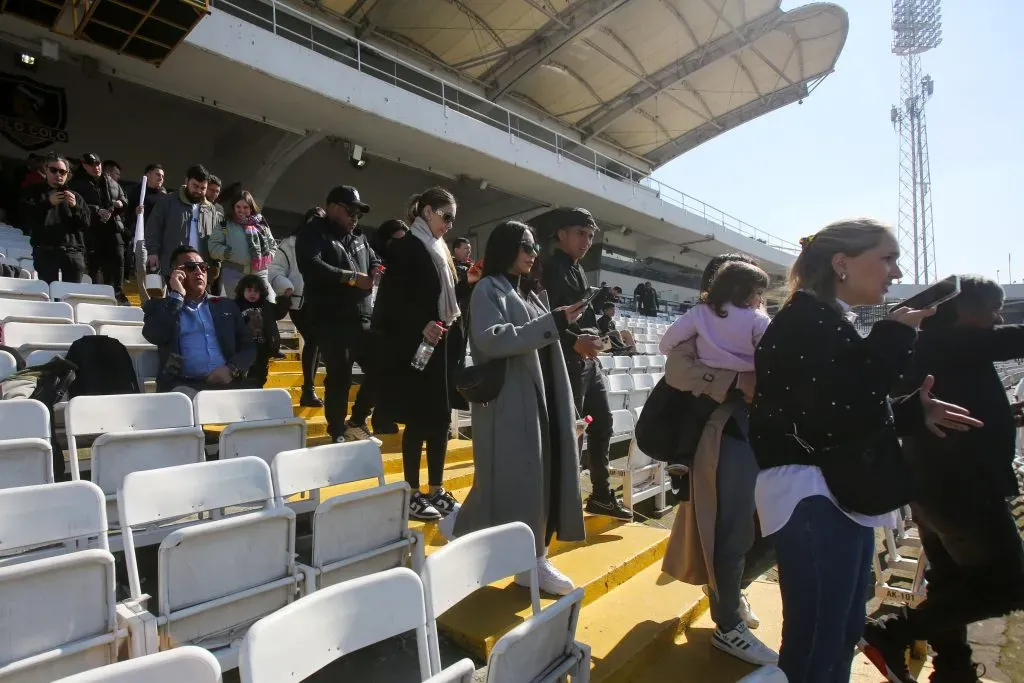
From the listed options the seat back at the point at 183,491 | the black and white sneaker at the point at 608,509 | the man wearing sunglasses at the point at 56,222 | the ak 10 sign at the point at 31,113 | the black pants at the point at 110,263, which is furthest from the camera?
the ak 10 sign at the point at 31,113

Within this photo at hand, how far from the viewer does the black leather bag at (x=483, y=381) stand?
82.9 inches

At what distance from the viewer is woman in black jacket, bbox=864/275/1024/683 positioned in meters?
1.99

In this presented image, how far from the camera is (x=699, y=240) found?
20.2 metres

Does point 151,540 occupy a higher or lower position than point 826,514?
lower

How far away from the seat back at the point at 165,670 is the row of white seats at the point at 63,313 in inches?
148

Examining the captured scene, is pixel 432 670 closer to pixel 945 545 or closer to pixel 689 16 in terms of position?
pixel 945 545

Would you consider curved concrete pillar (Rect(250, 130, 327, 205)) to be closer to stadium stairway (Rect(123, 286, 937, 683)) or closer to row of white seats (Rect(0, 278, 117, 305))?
row of white seats (Rect(0, 278, 117, 305))

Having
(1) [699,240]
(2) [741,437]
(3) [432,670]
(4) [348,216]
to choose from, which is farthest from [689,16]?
(3) [432,670]

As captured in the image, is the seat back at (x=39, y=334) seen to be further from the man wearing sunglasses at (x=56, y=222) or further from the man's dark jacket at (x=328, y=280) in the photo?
the man wearing sunglasses at (x=56, y=222)

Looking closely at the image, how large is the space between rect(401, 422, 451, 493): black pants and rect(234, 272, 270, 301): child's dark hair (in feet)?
6.73

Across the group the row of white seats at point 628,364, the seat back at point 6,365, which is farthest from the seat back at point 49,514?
the row of white seats at point 628,364

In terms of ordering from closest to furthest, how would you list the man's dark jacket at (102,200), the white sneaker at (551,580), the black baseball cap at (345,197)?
the white sneaker at (551,580) → the black baseball cap at (345,197) → the man's dark jacket at (102,200)

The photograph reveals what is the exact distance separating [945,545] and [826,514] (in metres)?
1.15

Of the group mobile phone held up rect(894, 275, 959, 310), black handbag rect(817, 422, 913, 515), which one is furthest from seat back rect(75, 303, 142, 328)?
mobile phone held up rect(894, 275, 959, 310)
